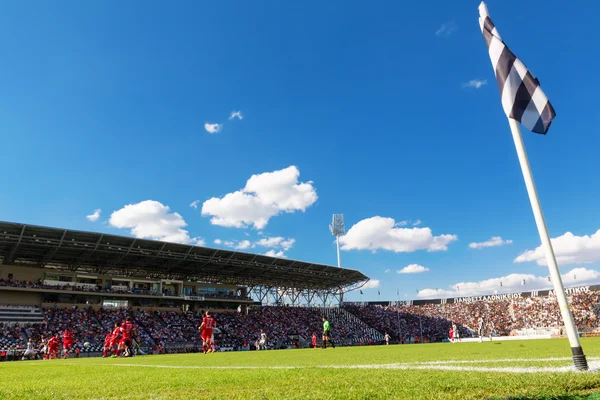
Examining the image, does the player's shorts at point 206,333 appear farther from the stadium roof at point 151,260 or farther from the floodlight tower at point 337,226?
the floodlight tower at point 337,226

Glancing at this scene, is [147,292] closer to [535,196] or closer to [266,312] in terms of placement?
[266,312]

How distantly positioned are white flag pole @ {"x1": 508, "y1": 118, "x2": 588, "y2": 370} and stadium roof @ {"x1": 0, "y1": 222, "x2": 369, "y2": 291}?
36.7 meters

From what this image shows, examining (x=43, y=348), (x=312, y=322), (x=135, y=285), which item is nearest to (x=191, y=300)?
(x=135, y=285)

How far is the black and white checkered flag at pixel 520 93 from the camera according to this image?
5.51 meters

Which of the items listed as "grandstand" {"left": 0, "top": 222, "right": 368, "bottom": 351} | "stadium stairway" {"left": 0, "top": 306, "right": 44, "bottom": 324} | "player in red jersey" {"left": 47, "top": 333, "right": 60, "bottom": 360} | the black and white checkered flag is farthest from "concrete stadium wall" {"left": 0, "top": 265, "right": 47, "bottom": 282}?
the black and white checkered flag

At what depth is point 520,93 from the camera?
5648mm

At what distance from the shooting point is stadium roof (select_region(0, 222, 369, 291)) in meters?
35.3

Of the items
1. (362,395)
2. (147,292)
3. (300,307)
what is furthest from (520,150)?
(300,307)

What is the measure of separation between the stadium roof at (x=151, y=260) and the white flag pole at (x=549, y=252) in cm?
3668

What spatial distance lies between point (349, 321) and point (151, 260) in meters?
30.7

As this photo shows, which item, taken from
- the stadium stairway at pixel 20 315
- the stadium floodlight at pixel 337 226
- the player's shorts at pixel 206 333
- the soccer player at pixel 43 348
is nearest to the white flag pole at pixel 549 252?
the player's shorts at pixel 206 333

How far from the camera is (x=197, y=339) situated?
41344 millimetres

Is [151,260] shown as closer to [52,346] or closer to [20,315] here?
[20,315]

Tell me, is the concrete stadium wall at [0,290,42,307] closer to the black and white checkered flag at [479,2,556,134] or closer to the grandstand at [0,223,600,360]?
the grandstand at [0,223,600,360]
